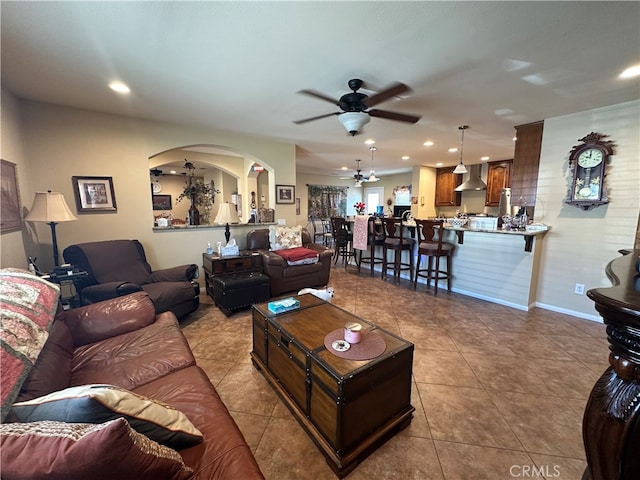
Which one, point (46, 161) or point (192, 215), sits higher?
point (46, 161)

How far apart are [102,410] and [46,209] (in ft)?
8.95

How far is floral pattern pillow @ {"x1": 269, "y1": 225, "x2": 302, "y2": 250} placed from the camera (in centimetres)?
425

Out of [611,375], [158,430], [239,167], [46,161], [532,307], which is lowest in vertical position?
[532,307]

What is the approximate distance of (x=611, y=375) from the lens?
0.86m

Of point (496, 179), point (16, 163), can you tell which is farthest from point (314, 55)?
point (496, 179)

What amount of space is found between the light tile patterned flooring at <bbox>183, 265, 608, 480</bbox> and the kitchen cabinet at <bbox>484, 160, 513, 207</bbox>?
4.29 m

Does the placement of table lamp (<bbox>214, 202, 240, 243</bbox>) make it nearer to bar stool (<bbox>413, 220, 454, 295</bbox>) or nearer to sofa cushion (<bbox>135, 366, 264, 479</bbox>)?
sofa cushion (<bbox>135, 366, 264, 479</bbox>)

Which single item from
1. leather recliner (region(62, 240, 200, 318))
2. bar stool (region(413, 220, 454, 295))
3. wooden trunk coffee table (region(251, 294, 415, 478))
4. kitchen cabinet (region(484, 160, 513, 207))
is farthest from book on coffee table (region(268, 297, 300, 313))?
kitchen cabinet (region(484, 160, 513, 207))

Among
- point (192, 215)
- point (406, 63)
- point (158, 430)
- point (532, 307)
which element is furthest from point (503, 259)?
point (192, 215)

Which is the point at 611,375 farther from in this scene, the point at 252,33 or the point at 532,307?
the point at 532,307

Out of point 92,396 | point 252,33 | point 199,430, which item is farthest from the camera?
point 252,33

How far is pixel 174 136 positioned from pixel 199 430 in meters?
3.76


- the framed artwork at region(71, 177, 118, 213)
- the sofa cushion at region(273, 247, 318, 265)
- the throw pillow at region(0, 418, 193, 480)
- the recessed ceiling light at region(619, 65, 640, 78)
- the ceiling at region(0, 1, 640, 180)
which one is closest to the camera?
the throw pillow at region(0, 418, 193, 480)

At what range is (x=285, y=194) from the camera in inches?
191
